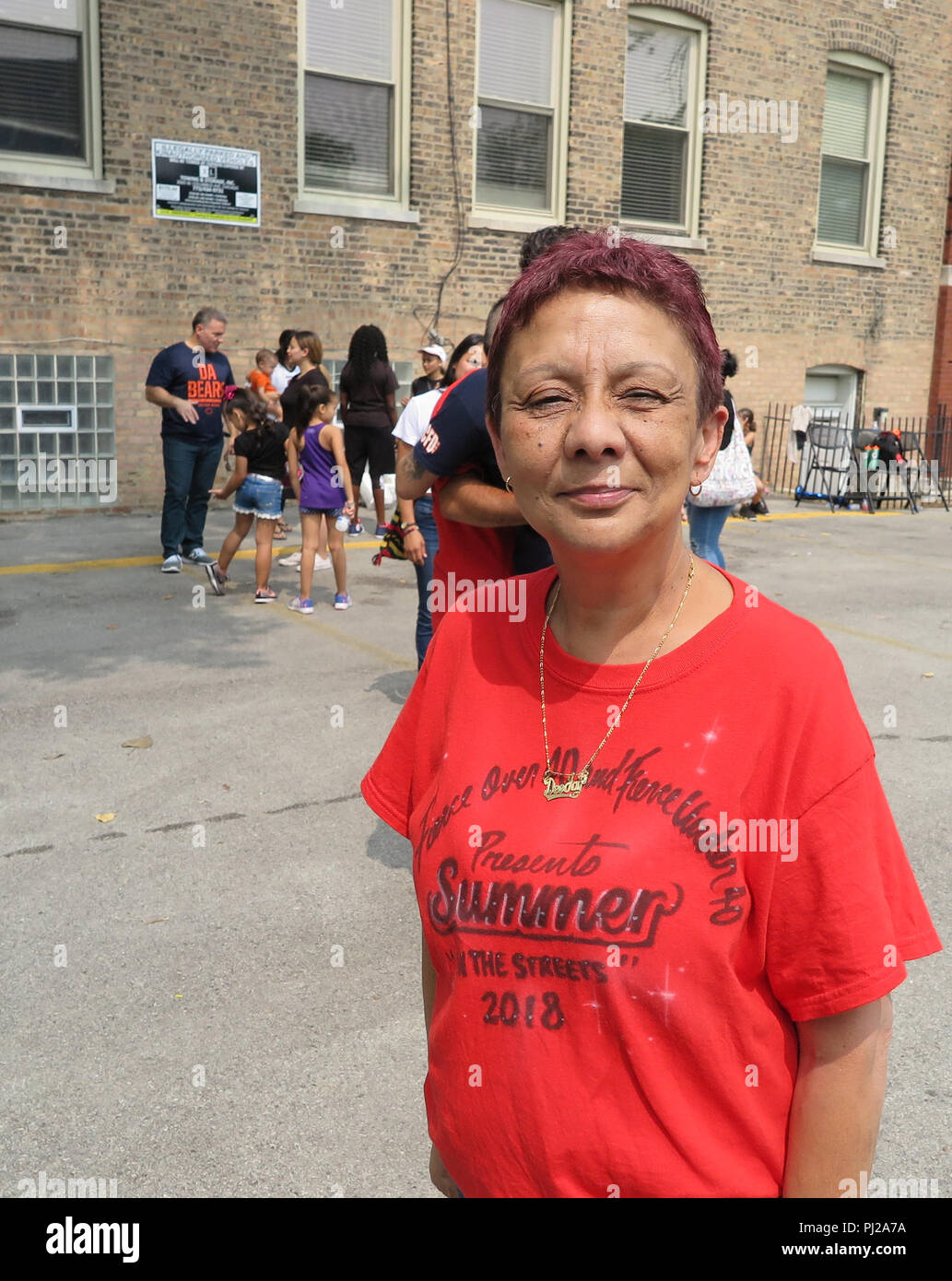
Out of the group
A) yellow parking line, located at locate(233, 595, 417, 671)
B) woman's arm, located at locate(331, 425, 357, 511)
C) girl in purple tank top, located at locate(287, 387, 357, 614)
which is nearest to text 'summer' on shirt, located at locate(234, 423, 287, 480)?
girl in purple tank top, located at locate(287, 387, 357, 614)

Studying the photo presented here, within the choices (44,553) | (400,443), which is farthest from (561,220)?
(400,443)

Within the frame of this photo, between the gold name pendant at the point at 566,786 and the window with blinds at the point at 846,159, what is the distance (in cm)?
1795

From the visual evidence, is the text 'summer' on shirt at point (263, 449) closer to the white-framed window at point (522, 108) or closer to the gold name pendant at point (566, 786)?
the white-framed window at point (522, 108)

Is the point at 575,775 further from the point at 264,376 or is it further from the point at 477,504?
the point at 264,376

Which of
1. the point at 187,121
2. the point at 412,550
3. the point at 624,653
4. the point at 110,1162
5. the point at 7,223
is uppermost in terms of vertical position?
the point at 187,121

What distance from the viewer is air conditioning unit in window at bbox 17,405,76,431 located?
12052 mm

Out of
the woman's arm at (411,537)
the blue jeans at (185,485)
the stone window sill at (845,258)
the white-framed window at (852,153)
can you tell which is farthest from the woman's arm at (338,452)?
the white-framed window at (852,153)

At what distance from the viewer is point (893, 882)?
144 cm

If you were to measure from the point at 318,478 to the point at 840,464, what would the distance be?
33.7 feet

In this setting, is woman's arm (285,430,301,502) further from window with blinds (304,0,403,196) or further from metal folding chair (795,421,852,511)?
metal folding chair (795,421,852,511)

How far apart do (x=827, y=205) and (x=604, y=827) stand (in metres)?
18.3

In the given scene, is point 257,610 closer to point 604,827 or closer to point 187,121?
point 187,121

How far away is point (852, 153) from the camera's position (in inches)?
702

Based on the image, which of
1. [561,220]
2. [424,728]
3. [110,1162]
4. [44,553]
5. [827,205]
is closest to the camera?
[424,728]
